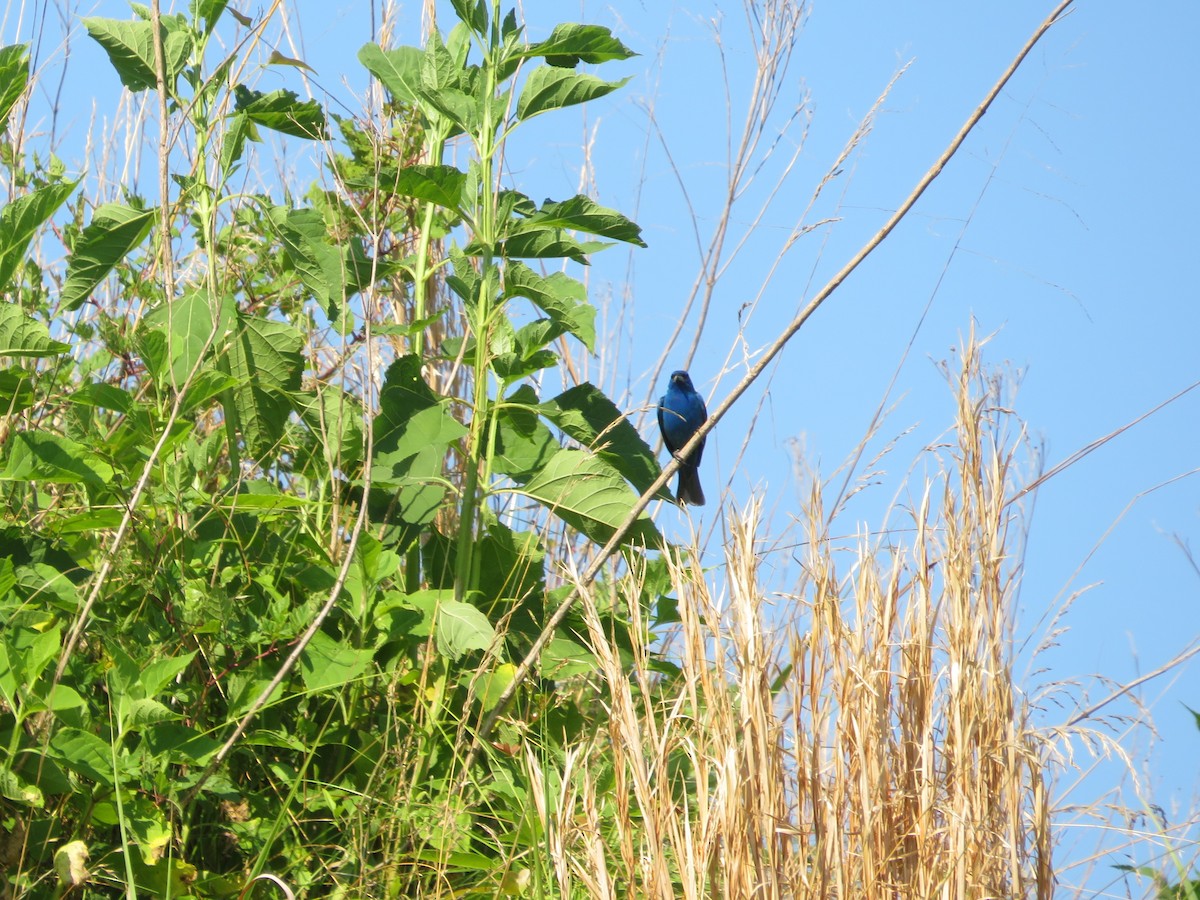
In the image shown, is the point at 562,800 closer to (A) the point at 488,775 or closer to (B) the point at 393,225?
(A) the point at 488,775

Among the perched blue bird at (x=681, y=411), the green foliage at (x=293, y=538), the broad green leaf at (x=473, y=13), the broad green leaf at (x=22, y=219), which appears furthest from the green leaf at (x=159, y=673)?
the perched blue bird at (x=681, y=411)

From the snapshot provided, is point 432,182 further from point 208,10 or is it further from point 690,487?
point 690,487

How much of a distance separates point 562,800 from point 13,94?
57.8 inches

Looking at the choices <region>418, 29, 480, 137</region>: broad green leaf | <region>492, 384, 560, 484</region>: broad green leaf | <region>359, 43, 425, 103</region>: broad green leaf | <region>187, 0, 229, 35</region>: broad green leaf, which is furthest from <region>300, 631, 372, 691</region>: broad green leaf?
<region>187, 0, 229, 35</region>: broad green leaf

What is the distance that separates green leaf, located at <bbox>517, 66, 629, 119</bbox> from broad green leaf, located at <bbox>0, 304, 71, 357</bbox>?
900 millimetres

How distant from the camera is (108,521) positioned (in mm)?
2193

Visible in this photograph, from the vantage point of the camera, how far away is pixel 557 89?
7.67 ft

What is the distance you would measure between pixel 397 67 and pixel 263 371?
634 millimetres

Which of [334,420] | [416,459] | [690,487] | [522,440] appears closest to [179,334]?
[334,420]

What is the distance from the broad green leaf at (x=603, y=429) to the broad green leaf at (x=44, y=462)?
2.58ft

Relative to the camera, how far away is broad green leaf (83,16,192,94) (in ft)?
7.95

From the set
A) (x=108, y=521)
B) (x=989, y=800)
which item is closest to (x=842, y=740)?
(x=989, y=800)

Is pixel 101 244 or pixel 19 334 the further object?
pixel 101 244

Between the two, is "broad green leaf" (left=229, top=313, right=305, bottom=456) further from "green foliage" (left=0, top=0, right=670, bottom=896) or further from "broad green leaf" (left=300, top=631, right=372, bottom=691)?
"broad green leaf" (left=300, top=631, right=372, bottom=691)
